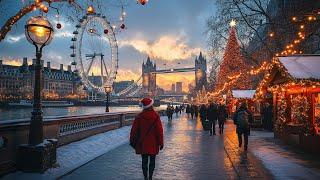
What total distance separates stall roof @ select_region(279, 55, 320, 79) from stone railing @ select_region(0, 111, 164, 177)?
8694 millimetres

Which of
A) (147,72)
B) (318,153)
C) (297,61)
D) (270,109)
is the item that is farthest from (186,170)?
(147,72)

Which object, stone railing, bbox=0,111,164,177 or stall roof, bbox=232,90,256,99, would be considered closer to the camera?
stone railing, bbox=0,111,164,177

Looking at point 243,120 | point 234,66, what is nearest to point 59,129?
point 243,120

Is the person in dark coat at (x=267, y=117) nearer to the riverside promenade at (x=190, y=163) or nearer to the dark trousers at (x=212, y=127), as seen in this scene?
the dark trousers at (x=212, y=127)

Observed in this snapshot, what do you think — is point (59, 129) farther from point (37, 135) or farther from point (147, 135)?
point (147, 135)

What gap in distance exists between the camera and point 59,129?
17.9 meters

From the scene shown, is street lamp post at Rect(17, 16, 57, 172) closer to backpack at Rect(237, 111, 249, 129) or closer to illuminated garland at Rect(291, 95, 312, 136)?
backpack at Rect(237, 111, 249, 129)

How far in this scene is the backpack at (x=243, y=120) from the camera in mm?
16678

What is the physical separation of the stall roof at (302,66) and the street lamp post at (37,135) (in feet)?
27.1

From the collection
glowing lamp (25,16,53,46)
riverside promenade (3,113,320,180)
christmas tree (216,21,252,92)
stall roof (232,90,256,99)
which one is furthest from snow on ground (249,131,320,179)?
christmas tree (216,21,252,92)

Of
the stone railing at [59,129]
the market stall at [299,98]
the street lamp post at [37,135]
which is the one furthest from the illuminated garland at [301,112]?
the street lamp post at [37,135]

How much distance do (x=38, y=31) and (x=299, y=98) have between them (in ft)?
35.4

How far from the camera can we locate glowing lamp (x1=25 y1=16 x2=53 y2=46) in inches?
478

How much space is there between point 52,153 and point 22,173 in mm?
1180
